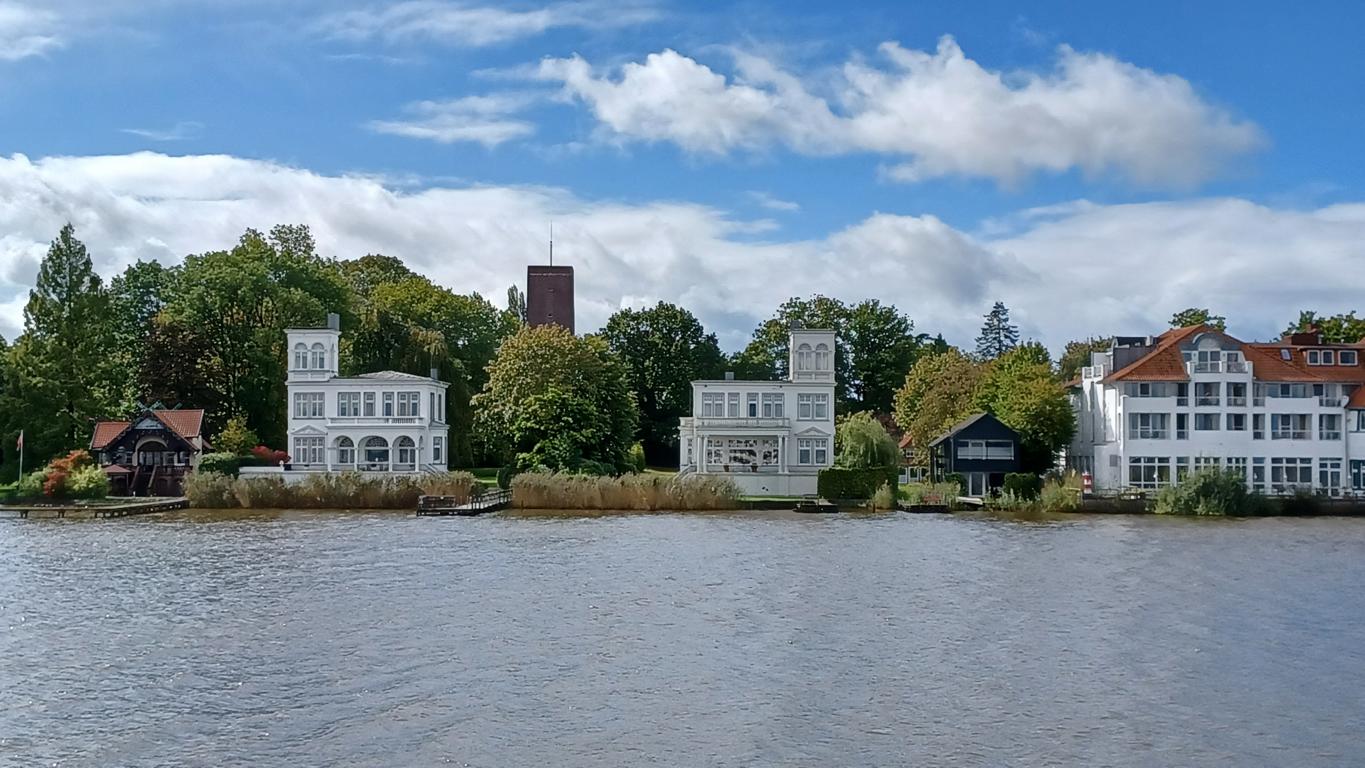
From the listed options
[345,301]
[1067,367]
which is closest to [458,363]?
[345,301]

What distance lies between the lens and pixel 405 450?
213ft

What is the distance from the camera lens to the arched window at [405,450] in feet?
212

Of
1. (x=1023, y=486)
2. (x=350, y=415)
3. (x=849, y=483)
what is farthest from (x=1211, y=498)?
(x=350, y=415)

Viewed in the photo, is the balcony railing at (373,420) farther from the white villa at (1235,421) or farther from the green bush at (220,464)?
the white villa at (1235,421)

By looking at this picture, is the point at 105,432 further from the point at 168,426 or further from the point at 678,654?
the point at 678,654

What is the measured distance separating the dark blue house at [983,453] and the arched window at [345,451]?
1173 inches

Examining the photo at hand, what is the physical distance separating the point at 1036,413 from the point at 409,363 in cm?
3334

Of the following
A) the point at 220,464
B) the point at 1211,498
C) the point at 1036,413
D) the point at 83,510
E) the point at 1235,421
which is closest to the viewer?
the point at 83,510

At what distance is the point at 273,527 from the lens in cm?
4684

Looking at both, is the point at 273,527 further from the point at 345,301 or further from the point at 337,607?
the point at 345,301

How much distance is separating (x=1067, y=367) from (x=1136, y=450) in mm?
31435

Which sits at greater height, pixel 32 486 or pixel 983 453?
pixel 983 453

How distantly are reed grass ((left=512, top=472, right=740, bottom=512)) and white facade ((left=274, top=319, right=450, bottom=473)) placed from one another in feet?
32.4

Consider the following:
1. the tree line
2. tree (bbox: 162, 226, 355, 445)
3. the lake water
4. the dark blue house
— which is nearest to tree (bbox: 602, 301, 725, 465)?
the tree line
